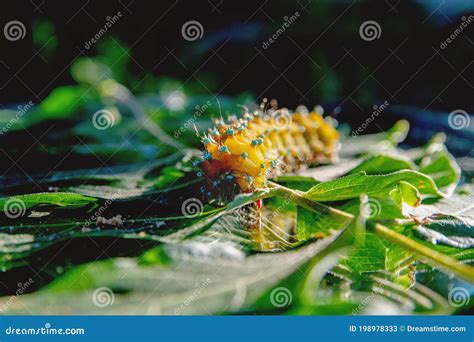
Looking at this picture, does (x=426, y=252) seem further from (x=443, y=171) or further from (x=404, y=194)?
(x=443, y=171)

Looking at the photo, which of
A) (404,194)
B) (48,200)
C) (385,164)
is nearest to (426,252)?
(404,194)

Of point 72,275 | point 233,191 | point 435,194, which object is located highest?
point 435,194

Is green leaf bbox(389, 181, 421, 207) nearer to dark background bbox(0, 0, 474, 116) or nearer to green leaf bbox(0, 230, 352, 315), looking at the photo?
green leaf bbox(0, 230, 352, 315)

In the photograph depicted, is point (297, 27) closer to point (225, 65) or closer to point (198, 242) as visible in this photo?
point (225, 65)

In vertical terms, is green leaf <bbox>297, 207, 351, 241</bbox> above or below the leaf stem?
below

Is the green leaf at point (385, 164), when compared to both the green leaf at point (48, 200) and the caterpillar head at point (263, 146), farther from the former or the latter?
the green leaf at point (48, 200)

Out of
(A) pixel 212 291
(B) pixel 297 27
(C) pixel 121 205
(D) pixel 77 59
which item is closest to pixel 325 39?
(B) pixel 297 27

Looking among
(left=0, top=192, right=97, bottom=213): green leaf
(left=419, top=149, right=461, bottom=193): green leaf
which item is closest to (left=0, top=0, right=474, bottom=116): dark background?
(left=419, top=149, right=461, bottom=193): green leaf

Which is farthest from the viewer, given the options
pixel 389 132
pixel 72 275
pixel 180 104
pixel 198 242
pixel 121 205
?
pixel 180 104
